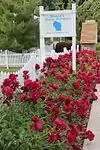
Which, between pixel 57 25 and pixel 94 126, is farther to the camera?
pixel 57 25

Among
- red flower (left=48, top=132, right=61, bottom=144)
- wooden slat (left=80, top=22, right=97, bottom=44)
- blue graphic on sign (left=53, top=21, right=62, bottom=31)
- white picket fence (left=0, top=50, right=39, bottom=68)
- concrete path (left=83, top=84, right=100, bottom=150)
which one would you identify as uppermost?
blue graphic on sign (left=53, top=21, right=62, bottom=31)

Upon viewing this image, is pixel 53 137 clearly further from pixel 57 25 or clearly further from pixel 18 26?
pixel 18 26

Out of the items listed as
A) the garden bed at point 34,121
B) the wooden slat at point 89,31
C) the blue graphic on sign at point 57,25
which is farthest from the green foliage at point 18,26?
the garden bed at point 34,121

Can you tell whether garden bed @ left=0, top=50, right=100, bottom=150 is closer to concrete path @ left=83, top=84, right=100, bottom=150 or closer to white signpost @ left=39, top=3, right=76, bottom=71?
concrete path @ left=83, top=84, right=100, bottom=150

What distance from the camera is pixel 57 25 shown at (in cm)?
873

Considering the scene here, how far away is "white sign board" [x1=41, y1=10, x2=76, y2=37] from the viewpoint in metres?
8.72

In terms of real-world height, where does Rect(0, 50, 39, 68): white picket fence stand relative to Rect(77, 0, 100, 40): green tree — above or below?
below

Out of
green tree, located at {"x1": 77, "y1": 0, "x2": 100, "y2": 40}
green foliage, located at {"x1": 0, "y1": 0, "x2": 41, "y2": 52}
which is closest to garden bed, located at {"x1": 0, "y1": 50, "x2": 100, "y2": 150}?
green foliage, located at {"x1": 0, "y1": 0, "x2": 41, "y2": 52}

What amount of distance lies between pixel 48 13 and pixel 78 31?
1645 centimetres

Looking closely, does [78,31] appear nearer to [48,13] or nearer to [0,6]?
[0,6]

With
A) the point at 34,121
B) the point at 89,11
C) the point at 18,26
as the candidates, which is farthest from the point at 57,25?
the point at 89,11

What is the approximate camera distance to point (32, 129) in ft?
11.0

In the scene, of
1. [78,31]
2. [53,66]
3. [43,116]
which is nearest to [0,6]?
[78,31]

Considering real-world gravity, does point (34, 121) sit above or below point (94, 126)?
above
